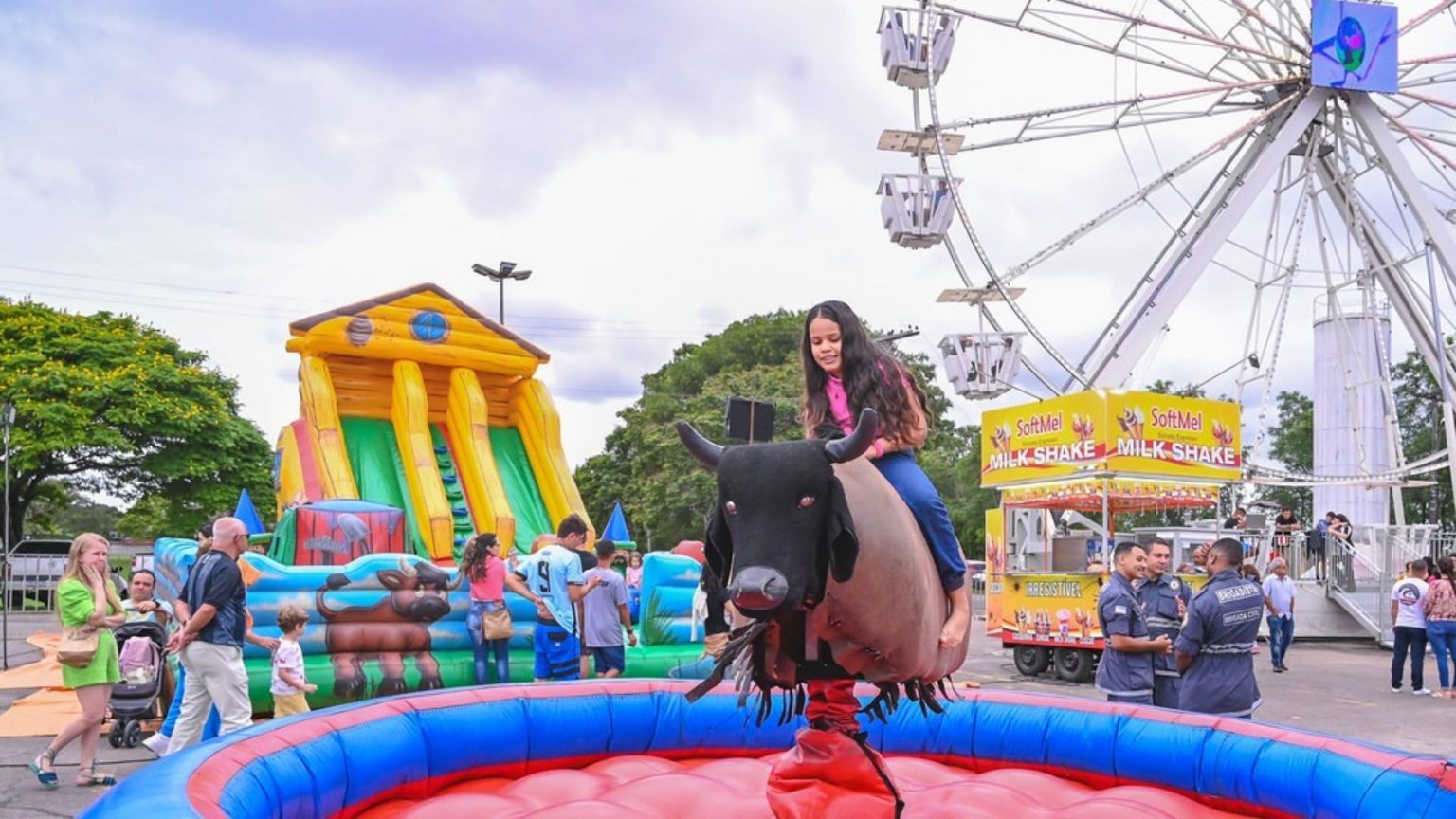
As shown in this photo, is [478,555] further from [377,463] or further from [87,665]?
[377,463]

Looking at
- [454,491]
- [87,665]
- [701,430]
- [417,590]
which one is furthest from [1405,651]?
[701,430]

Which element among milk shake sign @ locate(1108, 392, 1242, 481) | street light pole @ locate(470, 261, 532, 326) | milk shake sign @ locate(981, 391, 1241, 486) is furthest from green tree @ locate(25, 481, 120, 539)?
milk shake sign @ locate(1108, 392, 1242, 481)

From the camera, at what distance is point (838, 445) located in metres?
2.48

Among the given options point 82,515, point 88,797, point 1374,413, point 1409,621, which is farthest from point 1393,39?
point 82,515

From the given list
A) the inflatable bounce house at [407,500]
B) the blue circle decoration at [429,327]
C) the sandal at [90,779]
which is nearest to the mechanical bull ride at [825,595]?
the sandal at [90,779]

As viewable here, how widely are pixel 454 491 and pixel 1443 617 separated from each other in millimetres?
10894

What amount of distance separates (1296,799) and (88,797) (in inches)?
223

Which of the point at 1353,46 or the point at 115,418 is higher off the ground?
the point at 1353,46

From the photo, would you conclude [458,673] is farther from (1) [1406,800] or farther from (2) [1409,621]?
(2) [1409,621]

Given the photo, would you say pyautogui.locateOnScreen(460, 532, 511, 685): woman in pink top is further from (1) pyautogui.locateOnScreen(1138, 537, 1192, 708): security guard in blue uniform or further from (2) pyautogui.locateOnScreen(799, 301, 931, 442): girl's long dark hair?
(2) pyautogui.locateOnScreen(799, 301, 931, 442): girl's long dark hair

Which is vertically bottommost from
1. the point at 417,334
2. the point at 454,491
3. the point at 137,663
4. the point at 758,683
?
the point at 137,663

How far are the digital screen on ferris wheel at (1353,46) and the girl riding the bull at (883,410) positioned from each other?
18531mm

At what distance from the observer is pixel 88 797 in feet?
19.5

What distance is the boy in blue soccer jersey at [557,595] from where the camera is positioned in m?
8.11
